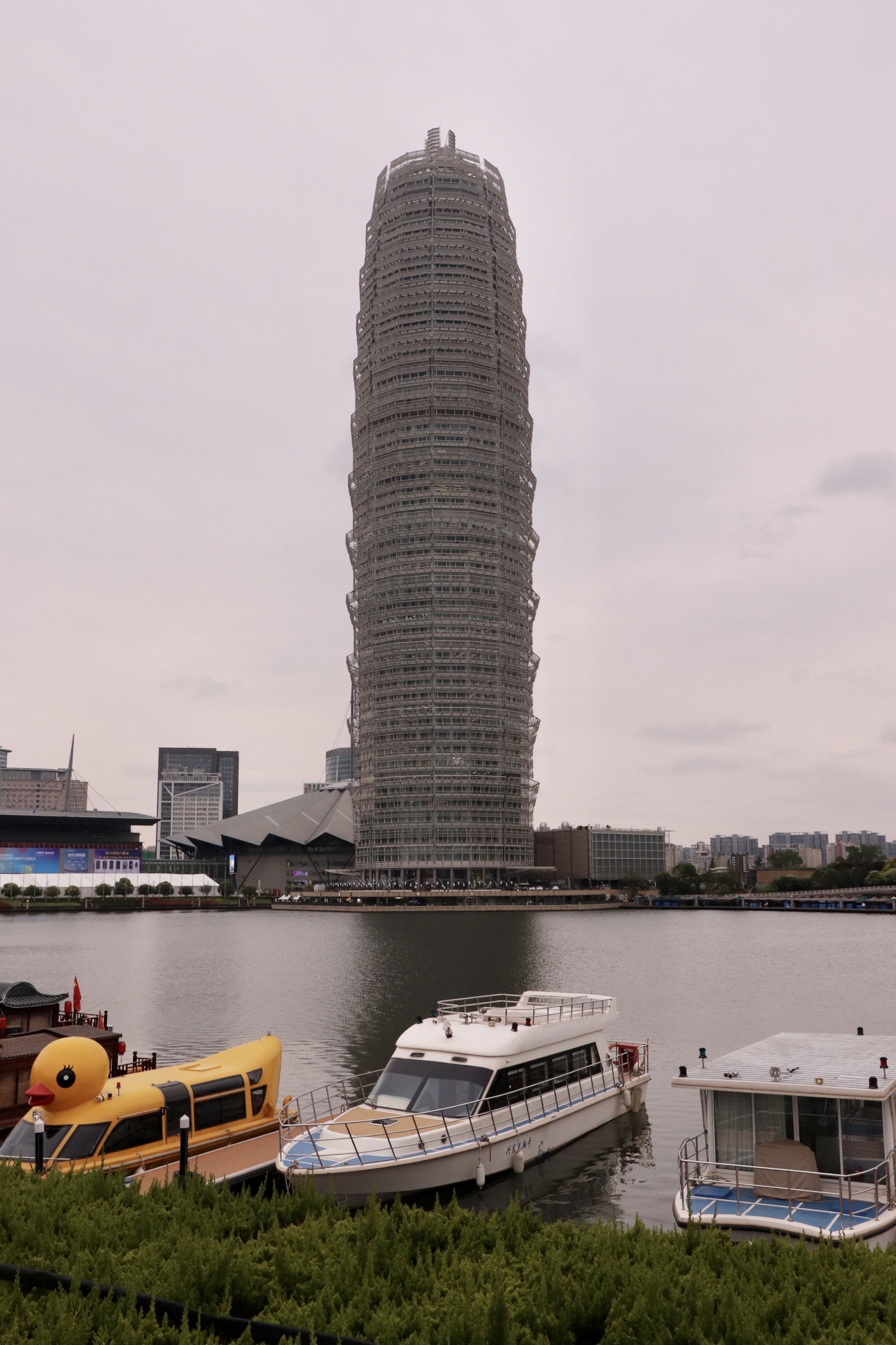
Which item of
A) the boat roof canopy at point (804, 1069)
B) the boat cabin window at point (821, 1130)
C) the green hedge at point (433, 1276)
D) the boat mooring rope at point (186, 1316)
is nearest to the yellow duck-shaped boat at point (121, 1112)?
the green hedge at point (433, 1276)

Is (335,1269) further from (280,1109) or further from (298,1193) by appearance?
(280,1109)

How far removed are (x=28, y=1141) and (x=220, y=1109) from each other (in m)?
5.45

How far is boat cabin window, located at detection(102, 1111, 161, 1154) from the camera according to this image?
2545 centimetres

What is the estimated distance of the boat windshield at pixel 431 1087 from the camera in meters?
29.8

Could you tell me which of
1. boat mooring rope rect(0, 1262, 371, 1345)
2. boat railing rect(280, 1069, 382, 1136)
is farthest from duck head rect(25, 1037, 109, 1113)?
boat mooring rope rect(0, 1262, 371, 1345)

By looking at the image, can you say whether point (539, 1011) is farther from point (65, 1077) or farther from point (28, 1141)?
point (28, 1141)

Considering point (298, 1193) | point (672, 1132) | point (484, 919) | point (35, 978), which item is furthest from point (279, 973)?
point (484, 919)

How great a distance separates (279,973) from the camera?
89.2 metres

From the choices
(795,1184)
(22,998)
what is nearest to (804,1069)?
(795,1184)

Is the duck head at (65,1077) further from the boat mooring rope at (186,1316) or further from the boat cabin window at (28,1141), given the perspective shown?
the boat mooring rope at (186,1316)

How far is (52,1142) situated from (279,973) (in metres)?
66.2

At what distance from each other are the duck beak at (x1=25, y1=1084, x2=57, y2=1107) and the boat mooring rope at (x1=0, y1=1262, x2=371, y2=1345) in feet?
46.4

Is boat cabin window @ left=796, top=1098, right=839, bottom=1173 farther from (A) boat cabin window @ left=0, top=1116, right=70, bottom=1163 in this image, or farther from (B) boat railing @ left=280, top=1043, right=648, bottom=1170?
(A) boat cabin window @ left=0, top=1116, right=70, bottom=1163

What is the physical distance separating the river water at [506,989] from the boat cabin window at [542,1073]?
217cm
